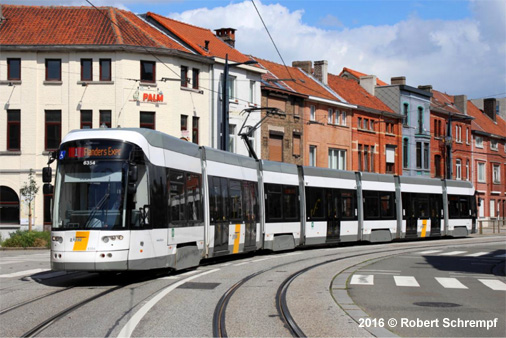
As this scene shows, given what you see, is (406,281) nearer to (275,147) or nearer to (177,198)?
(177,198)

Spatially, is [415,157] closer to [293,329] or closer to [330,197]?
[330,197]

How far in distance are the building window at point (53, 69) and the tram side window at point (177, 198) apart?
78.9ft

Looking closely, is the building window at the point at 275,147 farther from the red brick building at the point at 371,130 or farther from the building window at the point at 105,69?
the building window at the point at 105,69

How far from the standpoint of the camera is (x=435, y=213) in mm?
39031

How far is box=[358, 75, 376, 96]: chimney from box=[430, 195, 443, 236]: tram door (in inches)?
1159

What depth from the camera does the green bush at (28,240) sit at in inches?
1225

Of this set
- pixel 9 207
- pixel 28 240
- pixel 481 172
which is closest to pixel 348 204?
pixel 28 240

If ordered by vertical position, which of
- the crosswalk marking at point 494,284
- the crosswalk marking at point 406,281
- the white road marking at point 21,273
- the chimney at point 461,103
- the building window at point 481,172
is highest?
the chimney at point 461,103

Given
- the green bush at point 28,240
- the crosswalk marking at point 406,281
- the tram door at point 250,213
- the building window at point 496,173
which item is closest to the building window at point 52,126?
the green bush at point 28,240

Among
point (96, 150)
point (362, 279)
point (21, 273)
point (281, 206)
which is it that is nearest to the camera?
point (96, 150)

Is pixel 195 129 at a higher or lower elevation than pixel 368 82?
lower

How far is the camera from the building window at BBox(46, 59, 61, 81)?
4028cm

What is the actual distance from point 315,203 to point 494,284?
13.5 m

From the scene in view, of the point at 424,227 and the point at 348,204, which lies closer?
the point at 348,204
